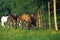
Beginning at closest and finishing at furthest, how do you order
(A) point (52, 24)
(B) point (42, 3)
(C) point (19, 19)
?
(A) point (52, 24)
(C) point (19, 19)
(B) point (42, 3)

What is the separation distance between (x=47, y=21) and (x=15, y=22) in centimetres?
348

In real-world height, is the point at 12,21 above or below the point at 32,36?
above

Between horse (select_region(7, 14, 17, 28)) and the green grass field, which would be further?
horse (select_region(7, 14, 17, 28))

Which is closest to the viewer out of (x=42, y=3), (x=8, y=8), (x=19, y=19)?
(x=19, y=19)

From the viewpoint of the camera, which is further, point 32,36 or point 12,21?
point 12,21

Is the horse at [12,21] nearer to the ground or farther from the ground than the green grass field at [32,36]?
farther from the ground

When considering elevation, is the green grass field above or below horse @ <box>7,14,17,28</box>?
below

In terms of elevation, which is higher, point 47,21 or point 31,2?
point 31,2

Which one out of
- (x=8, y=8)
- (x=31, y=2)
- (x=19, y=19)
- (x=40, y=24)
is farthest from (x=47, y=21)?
(x=8, y=8)

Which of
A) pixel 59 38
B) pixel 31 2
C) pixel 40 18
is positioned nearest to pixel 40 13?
pixel 40 18

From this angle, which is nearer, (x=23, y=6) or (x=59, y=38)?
(x=59, y=38)

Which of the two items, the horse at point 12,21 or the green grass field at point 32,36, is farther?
the horse at point 12,21

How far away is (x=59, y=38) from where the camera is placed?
10.7 metres

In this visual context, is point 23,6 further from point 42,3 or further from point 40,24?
point 40,24
